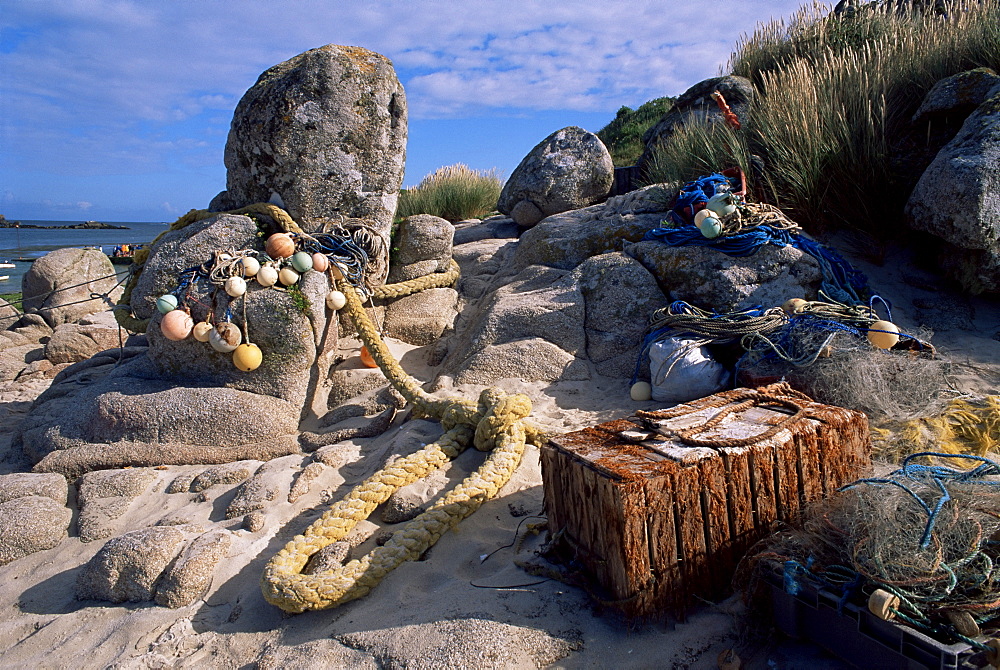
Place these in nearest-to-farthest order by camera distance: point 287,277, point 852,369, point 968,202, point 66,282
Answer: point 852,369, point 287,277, point 968,202, point 66,282

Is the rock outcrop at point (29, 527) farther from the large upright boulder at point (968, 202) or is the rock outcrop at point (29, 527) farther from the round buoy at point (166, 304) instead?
the large upright boulder at point (968, 202)

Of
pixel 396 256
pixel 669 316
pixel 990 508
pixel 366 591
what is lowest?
pixel 366 591

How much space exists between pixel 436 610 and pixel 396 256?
3.70 meters

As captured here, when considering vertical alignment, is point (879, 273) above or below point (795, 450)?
above

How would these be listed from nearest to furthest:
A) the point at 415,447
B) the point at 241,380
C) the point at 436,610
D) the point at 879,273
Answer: the point at 436,610 < the point at 415,447 < the point at 241,380 < the point at 879,273

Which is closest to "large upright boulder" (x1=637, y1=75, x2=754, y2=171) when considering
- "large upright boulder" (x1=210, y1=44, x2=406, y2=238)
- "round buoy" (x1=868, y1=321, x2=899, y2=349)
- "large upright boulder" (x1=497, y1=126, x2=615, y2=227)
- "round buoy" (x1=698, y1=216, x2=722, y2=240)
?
"large upright boulder" (x1=497, y1=126, x2=615, y2=227)

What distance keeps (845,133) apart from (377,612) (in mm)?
4950

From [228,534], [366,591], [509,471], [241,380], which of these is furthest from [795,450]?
[241,380]

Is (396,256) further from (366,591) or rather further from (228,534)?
(366,591)

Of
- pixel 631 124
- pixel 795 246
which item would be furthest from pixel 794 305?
pixel 631 124

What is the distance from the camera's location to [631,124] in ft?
61.3

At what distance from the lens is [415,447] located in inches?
135

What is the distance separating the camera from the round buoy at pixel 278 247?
4.09 metres

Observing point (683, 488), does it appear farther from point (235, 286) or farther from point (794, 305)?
point (235, 286)
